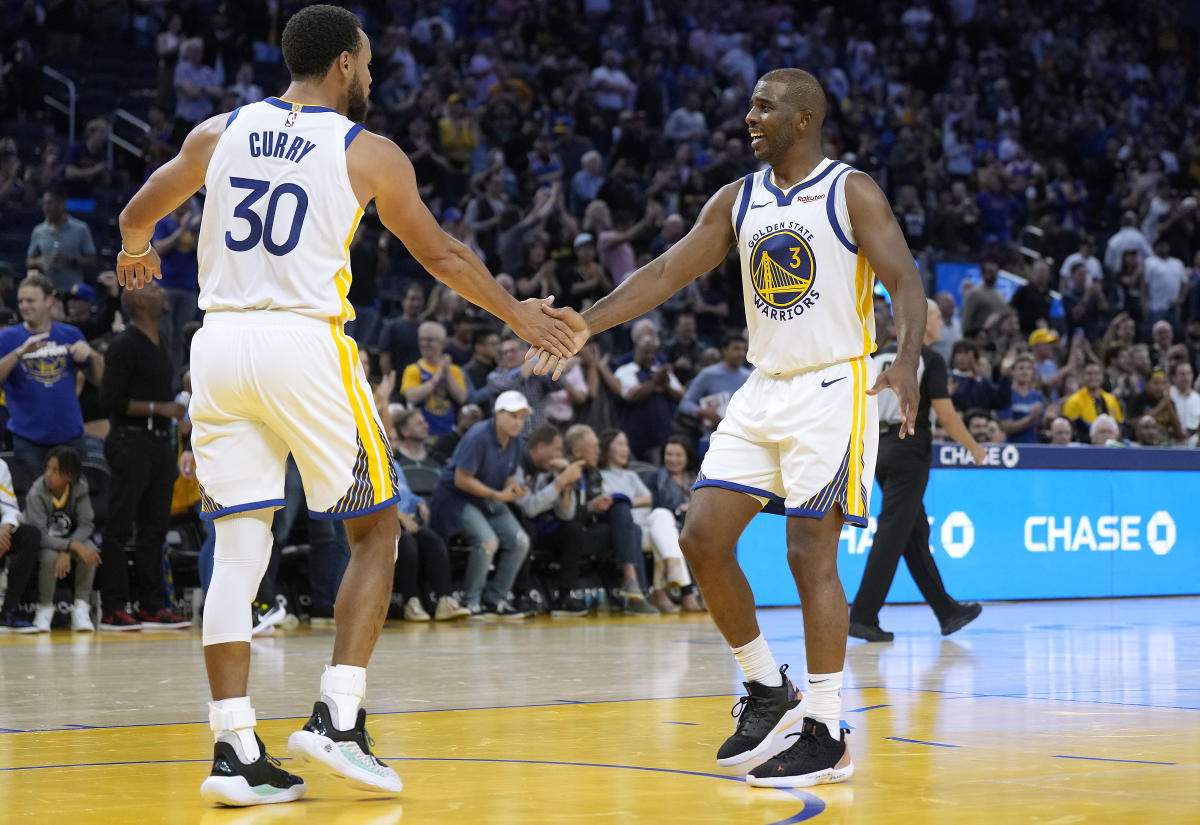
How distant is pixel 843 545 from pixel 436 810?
8884 mm

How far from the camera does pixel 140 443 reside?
10.6m

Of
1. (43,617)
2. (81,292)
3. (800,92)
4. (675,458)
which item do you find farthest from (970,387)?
(800,92)

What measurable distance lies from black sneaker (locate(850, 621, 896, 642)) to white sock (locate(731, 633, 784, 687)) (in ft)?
15.4

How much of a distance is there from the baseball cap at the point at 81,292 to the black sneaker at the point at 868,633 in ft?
22.9

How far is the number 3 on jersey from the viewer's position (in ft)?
15.0

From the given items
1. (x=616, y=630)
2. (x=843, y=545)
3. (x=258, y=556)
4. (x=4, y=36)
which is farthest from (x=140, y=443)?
(x=4, y=36)

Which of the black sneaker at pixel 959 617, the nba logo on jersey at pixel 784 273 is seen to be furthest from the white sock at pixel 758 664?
the black sneaker at pixel 959 617

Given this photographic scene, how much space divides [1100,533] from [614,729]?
972 cm

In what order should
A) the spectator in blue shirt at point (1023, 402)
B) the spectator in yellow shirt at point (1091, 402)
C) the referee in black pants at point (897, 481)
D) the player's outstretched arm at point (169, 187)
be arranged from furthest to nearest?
1. the spectator in yellow shirt at point (1091, 402)
2. the spectator in blue shirt at point (1023, 402)
3. the referee in black pants at point (897, 481)
4. the player's outstretched arm at point (169, 187)

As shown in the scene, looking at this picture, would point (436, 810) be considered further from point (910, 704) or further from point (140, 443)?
point (140, 443)

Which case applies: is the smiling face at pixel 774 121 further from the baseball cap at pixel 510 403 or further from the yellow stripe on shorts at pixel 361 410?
the baseball cap at pixel 510 403

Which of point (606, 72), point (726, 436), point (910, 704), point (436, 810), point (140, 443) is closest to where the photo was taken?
point (436, 810)

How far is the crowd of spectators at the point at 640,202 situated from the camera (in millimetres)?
12773

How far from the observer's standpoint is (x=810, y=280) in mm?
5246
